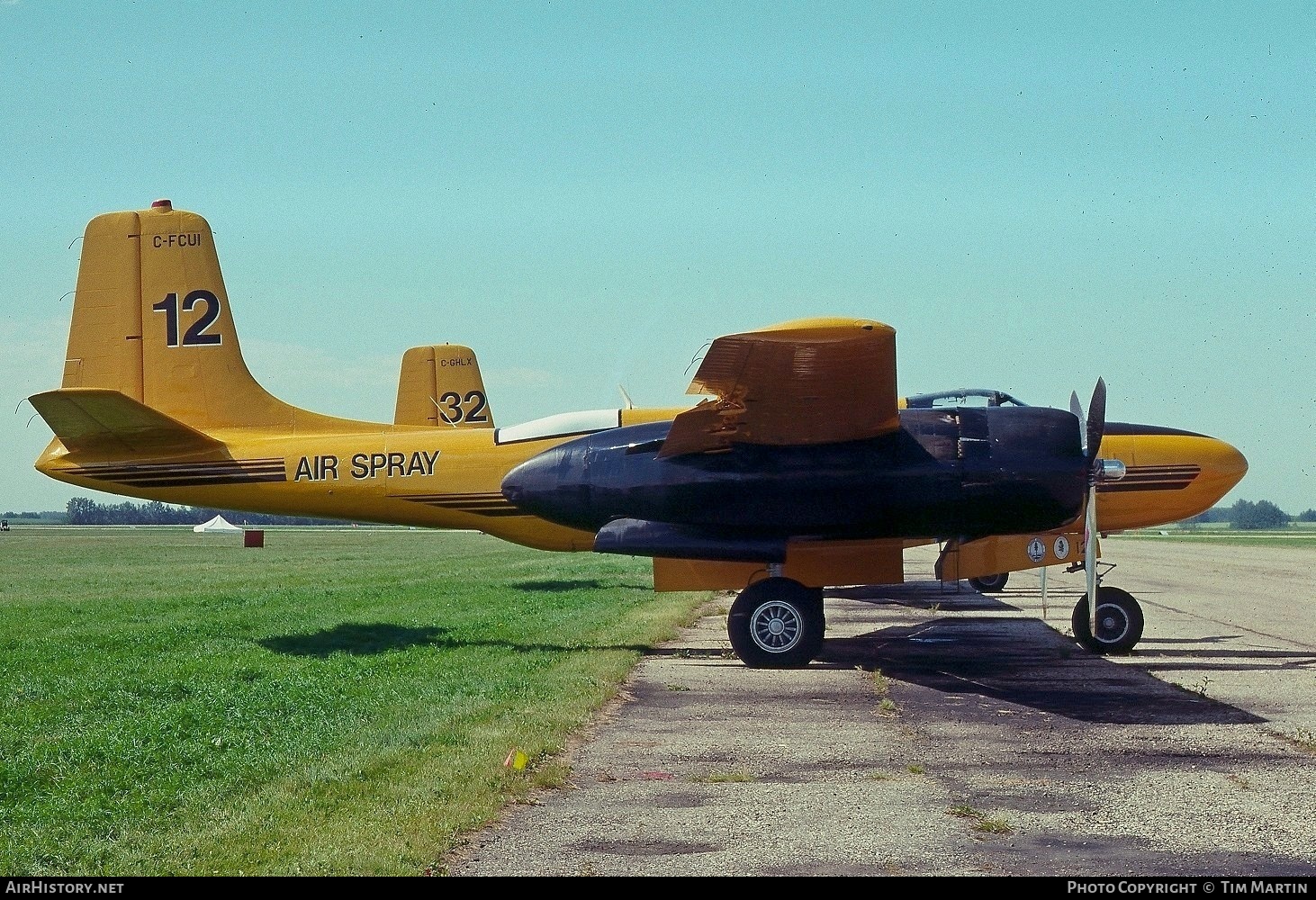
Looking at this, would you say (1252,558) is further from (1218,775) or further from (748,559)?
(1218,775)

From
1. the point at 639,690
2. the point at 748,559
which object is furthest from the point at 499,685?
the point at 748,559

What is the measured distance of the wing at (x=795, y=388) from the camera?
10.8 meters

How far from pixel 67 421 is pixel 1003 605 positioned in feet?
51.1

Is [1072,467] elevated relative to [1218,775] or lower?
elevated

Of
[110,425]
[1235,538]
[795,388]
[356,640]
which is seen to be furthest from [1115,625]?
[1235,538]

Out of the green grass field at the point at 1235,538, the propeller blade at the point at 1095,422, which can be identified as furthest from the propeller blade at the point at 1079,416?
the green grass field at the point at 1235,538

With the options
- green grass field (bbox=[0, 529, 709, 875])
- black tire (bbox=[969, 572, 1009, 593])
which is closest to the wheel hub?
green grass field (bbox=[0, 529, 709, 875])

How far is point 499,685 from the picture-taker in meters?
11.6

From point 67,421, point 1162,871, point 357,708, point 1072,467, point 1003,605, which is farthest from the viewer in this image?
point 1003,605

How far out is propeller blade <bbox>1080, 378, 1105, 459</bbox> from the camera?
42.6ft

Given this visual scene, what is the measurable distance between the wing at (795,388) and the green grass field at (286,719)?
2817 mm

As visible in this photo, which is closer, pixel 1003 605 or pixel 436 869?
pixel 436 869

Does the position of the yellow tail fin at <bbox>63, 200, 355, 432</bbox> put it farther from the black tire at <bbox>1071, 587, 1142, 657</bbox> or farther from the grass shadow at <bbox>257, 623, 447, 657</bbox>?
the black tire at <bbox>1071, 587, 1142, 657</bbox>

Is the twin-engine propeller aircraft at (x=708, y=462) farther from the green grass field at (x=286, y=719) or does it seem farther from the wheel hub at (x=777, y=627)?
the green grass field at (x=286, y=719)
